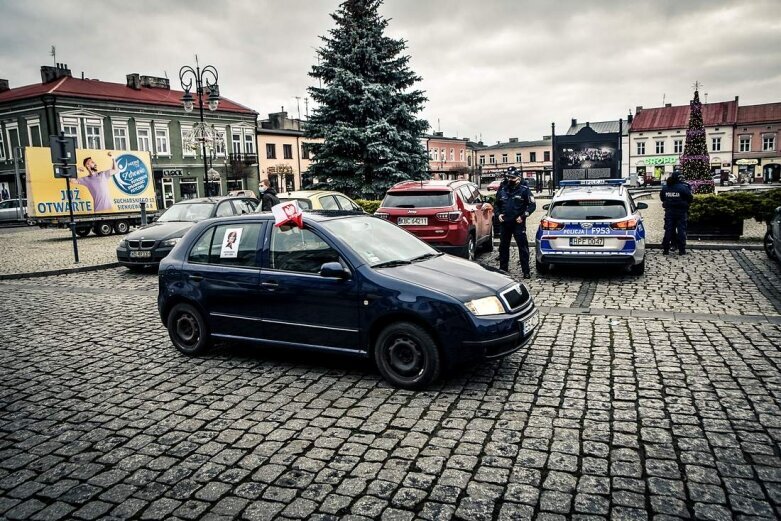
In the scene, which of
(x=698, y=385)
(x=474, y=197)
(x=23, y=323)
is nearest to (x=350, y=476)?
(x=698, y=385)

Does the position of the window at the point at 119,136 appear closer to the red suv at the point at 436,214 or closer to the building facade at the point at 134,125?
the building facade at the point at 134,125

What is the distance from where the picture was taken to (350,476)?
11.9ft

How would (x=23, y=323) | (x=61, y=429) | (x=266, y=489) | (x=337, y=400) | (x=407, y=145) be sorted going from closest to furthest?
1. (x=266, y=489)
2. (x=61, y=429)
3. (x=337, y=400)
4. (x=23, y=323)
5. (x=407, y=145)

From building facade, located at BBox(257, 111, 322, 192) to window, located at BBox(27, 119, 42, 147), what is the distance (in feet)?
61.6

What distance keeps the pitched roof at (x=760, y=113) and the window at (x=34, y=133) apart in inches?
3061

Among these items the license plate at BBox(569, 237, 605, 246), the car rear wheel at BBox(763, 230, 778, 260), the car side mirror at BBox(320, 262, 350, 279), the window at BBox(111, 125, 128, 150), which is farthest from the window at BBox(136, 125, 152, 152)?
the car side mirror at BBox(320, 262, 350, 279)

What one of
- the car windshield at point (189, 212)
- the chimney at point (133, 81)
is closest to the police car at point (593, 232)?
the car windshield at point (189, 212)

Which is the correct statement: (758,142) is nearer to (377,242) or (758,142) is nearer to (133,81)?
(133,81)

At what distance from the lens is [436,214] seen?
10.9m

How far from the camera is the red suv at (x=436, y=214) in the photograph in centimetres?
1086

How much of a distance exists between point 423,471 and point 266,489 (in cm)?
101

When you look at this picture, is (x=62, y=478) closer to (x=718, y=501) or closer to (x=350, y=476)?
(x=350, y=476)

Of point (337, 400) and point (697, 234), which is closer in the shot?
point (337, 400)

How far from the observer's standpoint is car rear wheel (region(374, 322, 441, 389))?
4891mm
